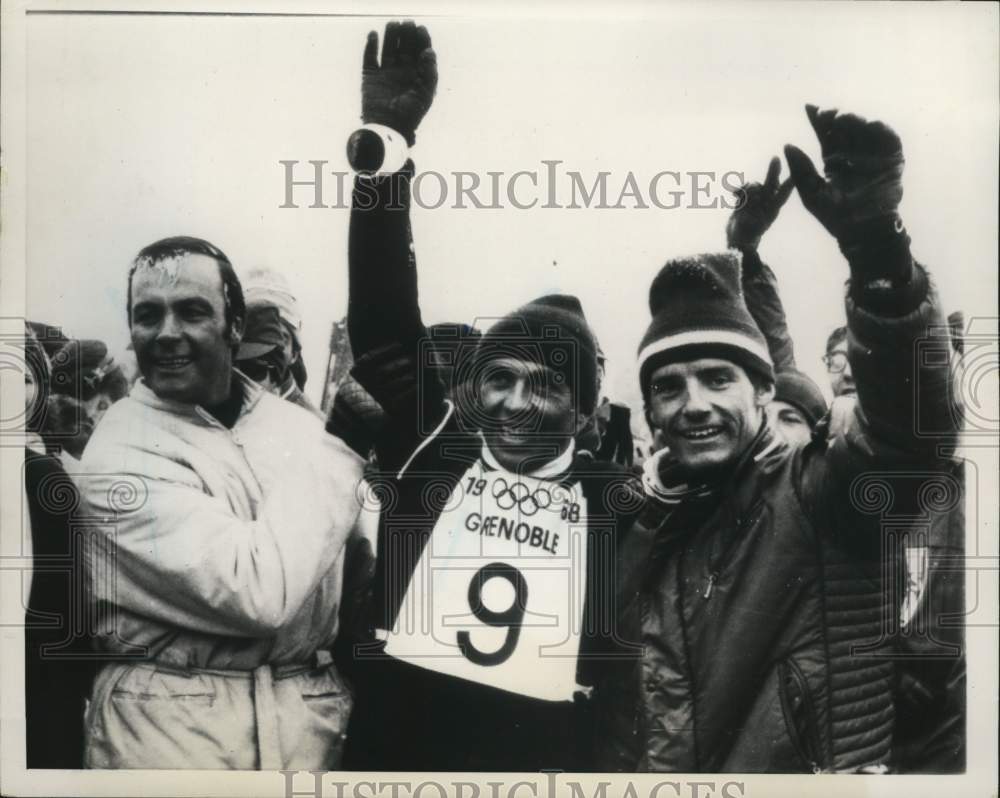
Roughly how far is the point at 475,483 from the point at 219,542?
733 mm

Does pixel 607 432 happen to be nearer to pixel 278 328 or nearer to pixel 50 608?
pixel 278 328

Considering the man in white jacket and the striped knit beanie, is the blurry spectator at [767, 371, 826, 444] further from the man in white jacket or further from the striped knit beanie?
the man in white jacket

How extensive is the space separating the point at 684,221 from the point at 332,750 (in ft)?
5.97

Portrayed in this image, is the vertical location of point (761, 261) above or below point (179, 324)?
above

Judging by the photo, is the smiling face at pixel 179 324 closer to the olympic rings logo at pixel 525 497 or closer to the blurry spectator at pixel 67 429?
the blurry spectator at pixel 67 429

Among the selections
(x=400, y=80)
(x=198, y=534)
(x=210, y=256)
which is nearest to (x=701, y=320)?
(x=400, y=80)

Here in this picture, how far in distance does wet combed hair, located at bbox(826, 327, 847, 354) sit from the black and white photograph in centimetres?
2

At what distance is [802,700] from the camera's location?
9.00 ft

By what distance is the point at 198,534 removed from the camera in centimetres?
273

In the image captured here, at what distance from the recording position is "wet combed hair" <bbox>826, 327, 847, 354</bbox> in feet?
9.05

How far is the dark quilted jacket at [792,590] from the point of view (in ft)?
9.00

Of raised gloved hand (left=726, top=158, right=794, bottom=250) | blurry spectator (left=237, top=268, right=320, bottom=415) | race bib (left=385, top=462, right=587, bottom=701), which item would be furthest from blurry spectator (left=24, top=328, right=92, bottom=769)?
raised gloved hand (left=726, top=158, right=794, bottom=250)

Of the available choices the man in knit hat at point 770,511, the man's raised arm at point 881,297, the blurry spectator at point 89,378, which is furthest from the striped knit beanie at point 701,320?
the blurry spectator at point 89,378

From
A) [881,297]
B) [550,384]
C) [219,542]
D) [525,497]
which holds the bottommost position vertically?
[219,542]
